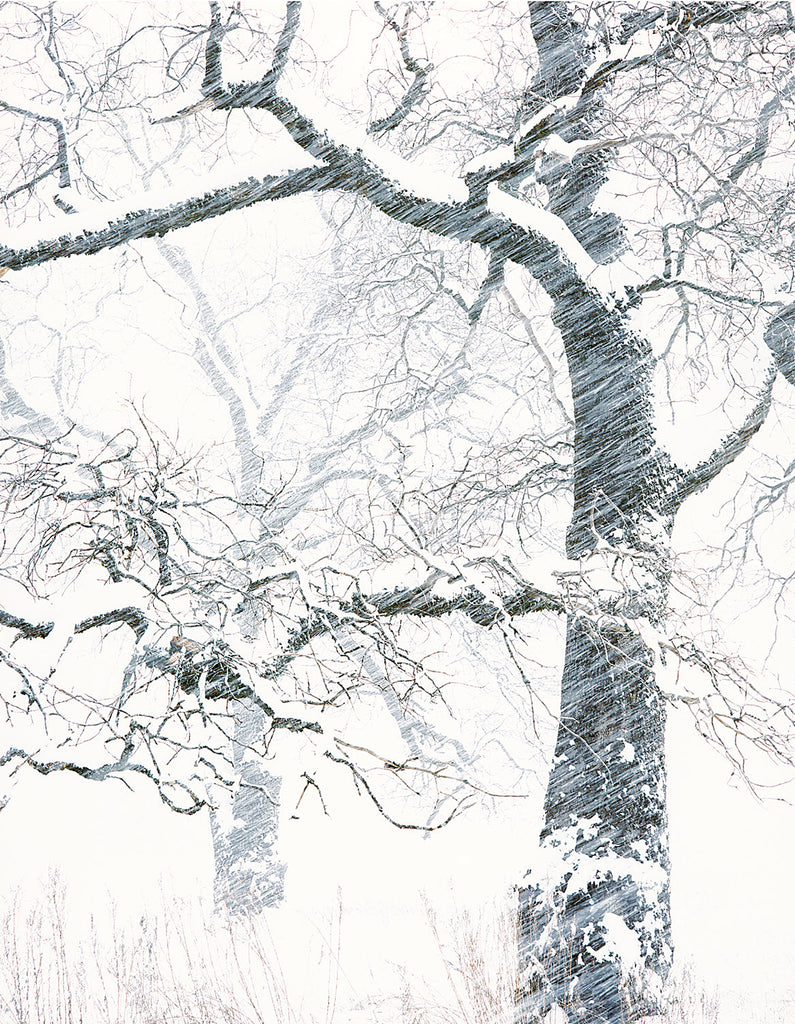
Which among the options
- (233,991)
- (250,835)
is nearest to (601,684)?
(233,991)

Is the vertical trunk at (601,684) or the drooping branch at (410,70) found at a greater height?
the drooping branch at (410,70)

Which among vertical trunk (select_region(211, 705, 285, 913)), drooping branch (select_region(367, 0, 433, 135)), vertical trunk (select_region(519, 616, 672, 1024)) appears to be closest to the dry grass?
vertical trunk (select_region(519, 616, 672, 1024))

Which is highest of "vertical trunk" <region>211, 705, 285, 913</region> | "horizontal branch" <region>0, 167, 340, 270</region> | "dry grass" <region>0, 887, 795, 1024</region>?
"horizontal branch" <region>0, 167, 340, 270</region>

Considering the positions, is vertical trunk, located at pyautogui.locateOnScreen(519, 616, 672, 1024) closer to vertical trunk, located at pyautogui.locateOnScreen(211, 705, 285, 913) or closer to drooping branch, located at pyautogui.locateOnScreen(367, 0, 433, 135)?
→ drooping branch, located at pyautogui.locateOnScreen(367, 0, 433, 135)

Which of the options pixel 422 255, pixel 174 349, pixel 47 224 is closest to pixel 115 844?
pixel 174 349

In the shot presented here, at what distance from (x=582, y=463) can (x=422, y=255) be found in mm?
2550

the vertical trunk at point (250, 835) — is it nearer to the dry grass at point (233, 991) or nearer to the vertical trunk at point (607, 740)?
the dry grass at point (233, 991)

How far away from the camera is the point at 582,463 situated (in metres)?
5.71

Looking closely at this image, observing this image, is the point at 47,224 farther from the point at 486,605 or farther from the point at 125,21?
the point at 125,21

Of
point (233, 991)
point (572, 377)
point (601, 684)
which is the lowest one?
point (233, 991)

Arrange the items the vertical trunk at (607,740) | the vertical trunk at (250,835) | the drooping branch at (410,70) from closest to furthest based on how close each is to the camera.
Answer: the vertical trunk at (607,740) < the drooping branch at (410,70) < the vertical trunk at (250,835)

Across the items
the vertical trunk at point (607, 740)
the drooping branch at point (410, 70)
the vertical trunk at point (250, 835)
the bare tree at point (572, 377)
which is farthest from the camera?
the vertical trunk at point (250, 835)

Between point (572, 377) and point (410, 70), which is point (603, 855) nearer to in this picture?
point (572, 377)

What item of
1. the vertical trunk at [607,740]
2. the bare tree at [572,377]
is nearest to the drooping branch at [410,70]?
the bare tree at [572,377]
